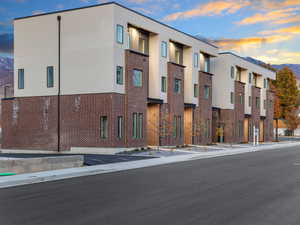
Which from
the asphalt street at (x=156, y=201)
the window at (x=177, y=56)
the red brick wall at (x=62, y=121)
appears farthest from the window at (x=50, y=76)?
the asphalt street at (x=156, y=201)

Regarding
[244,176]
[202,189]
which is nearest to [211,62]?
[244,176]

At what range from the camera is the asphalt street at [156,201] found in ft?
27.7

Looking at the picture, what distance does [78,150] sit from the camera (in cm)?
3134

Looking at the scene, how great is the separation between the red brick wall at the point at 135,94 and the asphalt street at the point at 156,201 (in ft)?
51.0

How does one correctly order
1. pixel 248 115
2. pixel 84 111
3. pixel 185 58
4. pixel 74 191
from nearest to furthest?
pixel 74 191 < pixel 84 111 < pixel 185 58 < pixel 248 115

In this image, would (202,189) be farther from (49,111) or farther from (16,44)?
(16,44)

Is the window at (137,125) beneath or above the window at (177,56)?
beneath

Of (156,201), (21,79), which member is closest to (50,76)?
(21,79)

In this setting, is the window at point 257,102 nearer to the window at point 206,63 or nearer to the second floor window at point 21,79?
the window at point 206,63

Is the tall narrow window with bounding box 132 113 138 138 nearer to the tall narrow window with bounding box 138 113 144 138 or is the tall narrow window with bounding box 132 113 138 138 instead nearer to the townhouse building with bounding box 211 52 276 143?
the tall narrow window with bounding box 138 113 144 138

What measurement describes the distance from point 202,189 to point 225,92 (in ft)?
130

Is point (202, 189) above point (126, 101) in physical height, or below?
below

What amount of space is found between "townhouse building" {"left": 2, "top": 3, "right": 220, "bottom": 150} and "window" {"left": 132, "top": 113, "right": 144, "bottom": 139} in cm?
8

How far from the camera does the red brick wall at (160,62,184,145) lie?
121 ft
